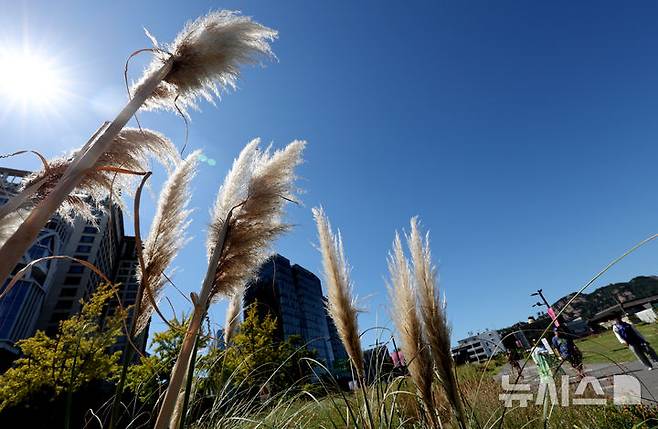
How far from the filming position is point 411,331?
7.14 feet

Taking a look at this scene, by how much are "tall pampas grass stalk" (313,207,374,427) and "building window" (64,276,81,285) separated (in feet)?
201

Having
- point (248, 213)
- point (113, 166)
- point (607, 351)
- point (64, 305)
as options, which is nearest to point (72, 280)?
point (64, 305)

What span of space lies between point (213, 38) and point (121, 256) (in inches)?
3163

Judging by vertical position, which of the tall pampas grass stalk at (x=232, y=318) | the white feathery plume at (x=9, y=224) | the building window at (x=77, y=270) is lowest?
the white feathery plume at (x=9, y=224)

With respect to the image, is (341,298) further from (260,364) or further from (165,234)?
(260,364)

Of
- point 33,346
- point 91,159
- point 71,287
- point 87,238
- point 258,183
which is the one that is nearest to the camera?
point 91,159

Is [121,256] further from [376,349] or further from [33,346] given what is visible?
[376,349]

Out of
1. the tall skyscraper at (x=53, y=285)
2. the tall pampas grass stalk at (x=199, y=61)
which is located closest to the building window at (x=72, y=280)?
the tall skyscraper at (x=53, y=285)

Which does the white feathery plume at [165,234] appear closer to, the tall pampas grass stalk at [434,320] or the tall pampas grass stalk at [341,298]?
the tall pampas grass stalk at [341,298]

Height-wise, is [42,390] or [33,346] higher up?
[33,346]

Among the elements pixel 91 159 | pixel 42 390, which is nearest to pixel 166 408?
pixel 91 159

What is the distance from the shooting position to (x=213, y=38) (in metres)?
1.36

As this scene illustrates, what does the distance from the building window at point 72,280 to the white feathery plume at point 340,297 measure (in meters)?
61.2

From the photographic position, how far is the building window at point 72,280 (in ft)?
160
